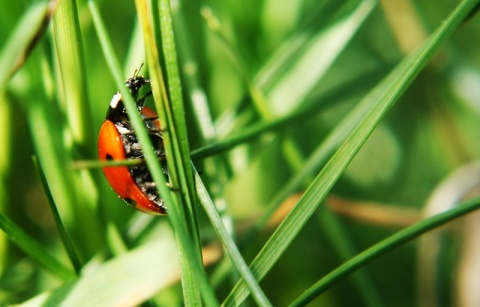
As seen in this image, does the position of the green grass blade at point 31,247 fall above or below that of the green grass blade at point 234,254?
above

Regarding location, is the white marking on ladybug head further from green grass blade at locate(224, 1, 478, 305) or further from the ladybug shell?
green grass blade at locate(224, 1, 478, 305)

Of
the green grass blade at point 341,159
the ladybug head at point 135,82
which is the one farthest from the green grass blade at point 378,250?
the ladybug head at point 135,82

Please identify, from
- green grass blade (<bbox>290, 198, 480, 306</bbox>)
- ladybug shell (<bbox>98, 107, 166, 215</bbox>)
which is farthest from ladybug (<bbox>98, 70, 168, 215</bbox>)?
green grass blade (<bbox>290, 198, 480, 306</bbox>)

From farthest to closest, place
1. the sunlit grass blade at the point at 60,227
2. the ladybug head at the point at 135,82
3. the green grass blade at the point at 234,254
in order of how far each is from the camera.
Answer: the ladybug head at the point at 135,82 < the sunlit grass blade at the point at 60,227 < the green grass blade at the point at 234,254

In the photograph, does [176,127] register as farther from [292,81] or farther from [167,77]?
[292,81]

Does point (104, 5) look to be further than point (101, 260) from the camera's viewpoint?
Yes

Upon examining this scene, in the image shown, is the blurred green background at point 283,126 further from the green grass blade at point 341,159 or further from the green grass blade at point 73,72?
the green grass blade at point 341,159

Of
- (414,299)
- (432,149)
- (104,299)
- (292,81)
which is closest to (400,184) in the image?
(432,149)
